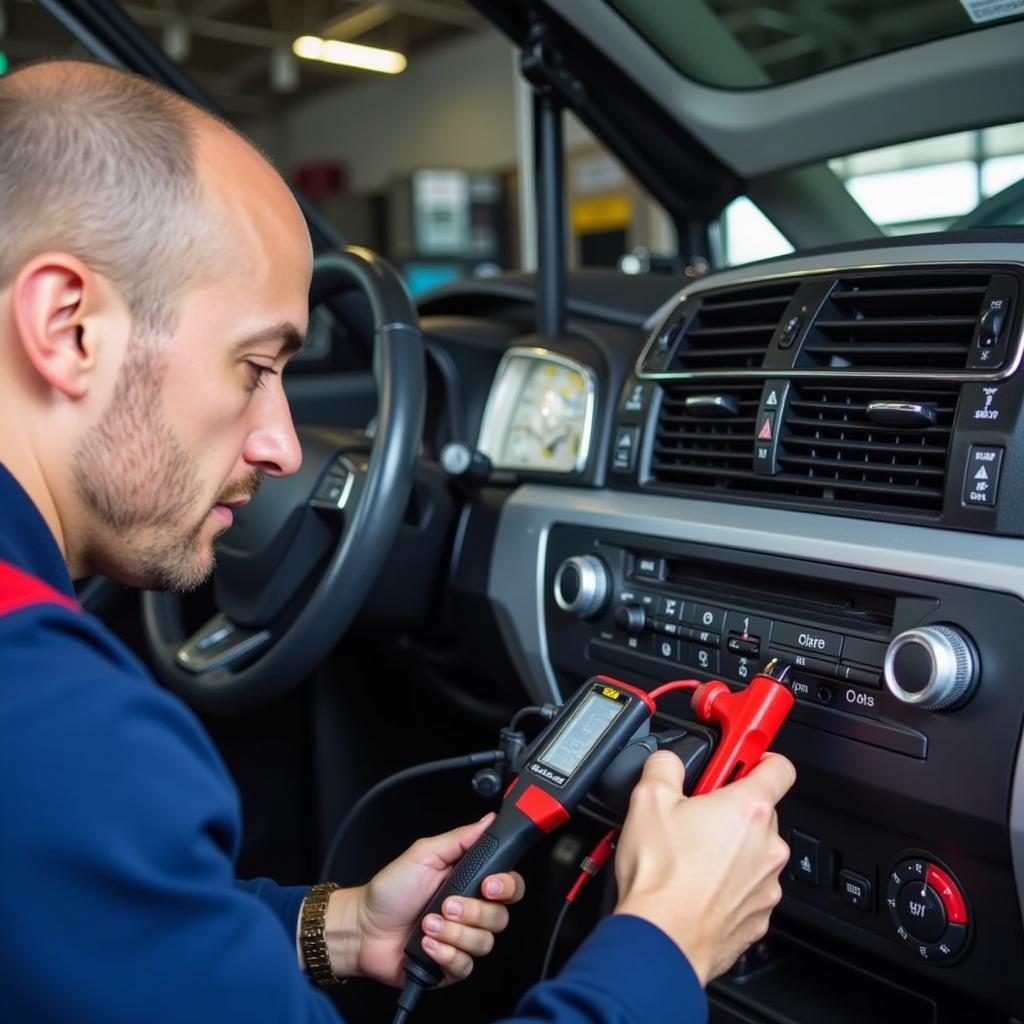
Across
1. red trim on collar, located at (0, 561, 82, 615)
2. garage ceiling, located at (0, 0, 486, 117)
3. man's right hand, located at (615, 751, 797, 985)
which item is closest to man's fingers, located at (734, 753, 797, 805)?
man's right hand, located at (615, 751, 797, 985)

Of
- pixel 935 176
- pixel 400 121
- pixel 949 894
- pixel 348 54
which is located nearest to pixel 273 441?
pixel 949 894

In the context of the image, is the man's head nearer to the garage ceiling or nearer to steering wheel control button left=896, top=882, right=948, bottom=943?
steering wheel control button left=896, top=882, right=948, bottom=943

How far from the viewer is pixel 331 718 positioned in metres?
1.67

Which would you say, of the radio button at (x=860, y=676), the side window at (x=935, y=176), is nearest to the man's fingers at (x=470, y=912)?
the radio button at (x=860, y=676)

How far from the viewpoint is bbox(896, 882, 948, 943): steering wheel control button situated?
2.83 ft

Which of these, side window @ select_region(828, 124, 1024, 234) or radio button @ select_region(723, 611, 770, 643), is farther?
side window @ select_region(828, 124, 1024, 234)

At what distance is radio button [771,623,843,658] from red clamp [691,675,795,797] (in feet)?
0.24

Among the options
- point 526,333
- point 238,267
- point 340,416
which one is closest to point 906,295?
point 238,267

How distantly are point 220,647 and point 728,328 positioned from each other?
70 centimetres

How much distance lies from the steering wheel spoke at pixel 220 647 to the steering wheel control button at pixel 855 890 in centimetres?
68

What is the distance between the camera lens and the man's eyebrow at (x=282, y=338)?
73 centimetres

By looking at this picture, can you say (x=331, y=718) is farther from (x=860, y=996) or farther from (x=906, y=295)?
(x=906, y=295)

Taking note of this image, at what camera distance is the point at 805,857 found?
97 centimetres

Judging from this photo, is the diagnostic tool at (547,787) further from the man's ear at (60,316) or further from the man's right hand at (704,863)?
the man's ear at (60,316)
